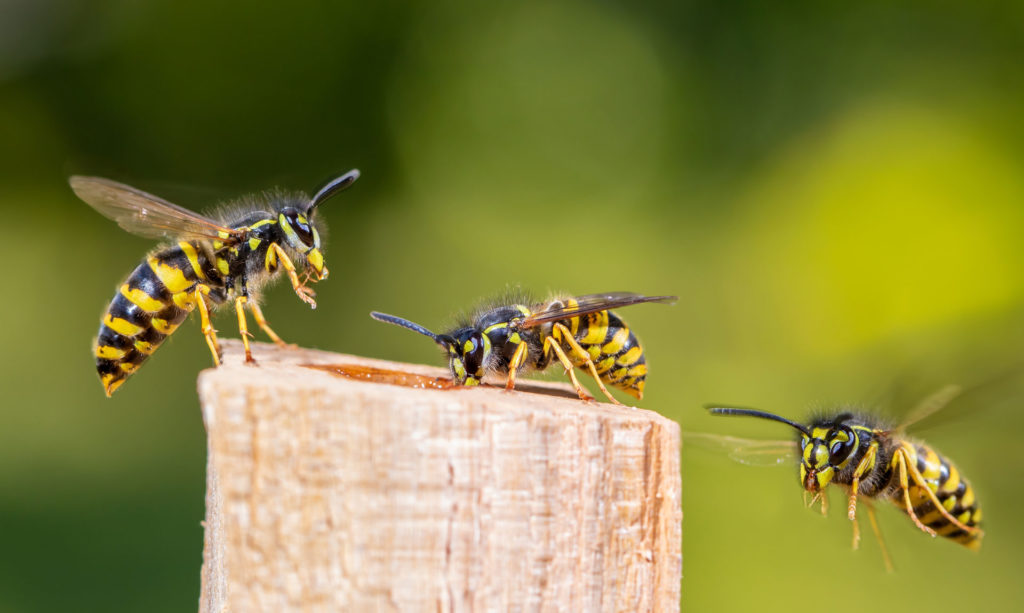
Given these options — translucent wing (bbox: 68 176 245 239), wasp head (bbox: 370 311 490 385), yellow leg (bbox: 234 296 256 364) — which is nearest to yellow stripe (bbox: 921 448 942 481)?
wasp head (bbox: 370 311 490 385)

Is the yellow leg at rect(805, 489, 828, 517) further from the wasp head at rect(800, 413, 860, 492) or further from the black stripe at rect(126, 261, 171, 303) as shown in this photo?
the black stripe at rect(126, 261, 171, 303)

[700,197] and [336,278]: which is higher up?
[700,197]

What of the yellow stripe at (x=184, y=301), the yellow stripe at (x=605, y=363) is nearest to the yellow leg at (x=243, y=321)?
the yellow stripe at (x=184, y=301)

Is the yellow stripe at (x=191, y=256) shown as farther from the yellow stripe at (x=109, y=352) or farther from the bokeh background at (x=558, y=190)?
the bokeh background at (x=558, y=190)

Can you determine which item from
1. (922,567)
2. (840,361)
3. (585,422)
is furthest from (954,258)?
(585,422)

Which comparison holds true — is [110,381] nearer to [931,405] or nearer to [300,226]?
[300,226]

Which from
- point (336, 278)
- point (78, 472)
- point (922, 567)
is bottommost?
point (922, 567)

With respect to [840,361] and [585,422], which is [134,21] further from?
[585,422]
